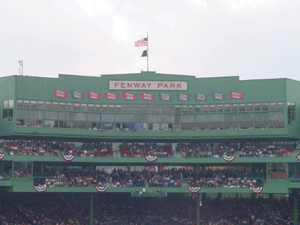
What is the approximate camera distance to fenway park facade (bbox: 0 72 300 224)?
54.8m

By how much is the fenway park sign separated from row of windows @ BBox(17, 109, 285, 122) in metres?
3.28

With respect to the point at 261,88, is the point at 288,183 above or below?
A: below

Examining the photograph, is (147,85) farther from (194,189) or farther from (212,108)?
(194,189)

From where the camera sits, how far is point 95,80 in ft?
191

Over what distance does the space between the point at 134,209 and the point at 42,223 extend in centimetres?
1133

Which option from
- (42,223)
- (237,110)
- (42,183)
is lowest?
(42,223)

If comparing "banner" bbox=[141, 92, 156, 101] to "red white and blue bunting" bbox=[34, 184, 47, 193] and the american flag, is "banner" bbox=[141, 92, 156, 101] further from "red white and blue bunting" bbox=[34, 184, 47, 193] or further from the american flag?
"red white and blue bunting" bbox=[34, 184, 47, 193]

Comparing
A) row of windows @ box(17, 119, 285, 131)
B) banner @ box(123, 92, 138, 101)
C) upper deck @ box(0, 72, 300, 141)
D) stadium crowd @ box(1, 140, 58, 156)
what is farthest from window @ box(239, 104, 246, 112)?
stadium crowd @ box(1, 140, 58, 156)

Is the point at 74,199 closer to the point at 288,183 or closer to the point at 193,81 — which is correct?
the point at 193,81

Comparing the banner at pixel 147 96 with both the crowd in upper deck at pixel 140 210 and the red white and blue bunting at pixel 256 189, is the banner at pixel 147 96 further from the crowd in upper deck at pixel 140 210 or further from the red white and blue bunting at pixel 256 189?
the red white and blue bunting at pixel 256 189

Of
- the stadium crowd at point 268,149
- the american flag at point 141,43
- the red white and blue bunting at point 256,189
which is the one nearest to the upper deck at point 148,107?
the stadium crowd at point 268,149

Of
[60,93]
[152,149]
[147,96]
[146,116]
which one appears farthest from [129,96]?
[60,93]

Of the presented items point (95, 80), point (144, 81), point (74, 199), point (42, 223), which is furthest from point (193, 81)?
point (42, 223)

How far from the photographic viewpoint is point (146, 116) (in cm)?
5828
